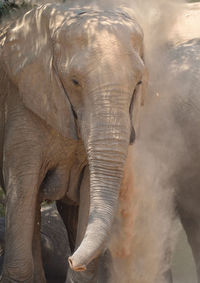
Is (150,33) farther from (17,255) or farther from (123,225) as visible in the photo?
(17,255)

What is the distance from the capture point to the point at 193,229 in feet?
30.4

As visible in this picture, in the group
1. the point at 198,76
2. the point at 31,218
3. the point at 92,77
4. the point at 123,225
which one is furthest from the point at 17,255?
the point at 198,76

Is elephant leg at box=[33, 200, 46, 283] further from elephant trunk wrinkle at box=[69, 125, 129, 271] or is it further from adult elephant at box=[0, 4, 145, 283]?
elephant trunk wrinkle at box=[69, 125, 129, 271]

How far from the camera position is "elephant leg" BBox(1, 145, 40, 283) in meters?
7.61

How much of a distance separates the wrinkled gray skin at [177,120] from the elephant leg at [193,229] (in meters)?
0.27

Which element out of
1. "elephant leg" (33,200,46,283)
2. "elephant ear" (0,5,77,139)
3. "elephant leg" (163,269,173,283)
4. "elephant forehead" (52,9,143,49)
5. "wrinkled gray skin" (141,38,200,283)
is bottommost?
"elephant leg" (163,269,173,283)

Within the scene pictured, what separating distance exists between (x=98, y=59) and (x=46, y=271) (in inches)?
127

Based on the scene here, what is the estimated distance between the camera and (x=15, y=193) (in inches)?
303

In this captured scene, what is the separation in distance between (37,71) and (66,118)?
489mm

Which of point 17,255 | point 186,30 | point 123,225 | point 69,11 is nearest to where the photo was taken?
point 69,11

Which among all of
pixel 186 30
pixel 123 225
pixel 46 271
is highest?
pixel 186 30

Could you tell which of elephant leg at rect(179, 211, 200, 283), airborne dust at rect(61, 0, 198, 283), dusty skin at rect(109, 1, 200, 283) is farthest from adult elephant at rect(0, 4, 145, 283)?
elephant leg at rect(179, 211, 200, 283)

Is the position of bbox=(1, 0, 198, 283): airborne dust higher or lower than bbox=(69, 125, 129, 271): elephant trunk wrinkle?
lower

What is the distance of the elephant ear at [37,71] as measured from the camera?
7.25 meters
